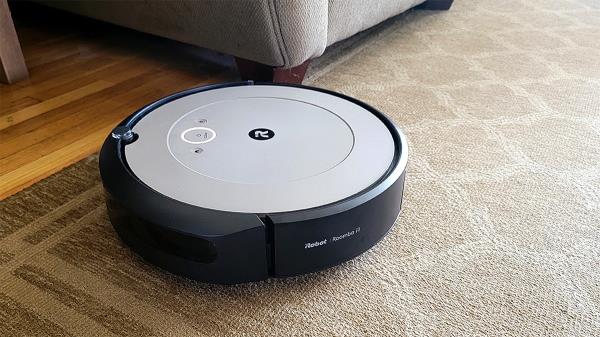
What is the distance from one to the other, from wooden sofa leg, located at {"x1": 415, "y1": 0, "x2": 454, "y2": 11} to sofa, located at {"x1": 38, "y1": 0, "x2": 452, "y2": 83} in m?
0.74

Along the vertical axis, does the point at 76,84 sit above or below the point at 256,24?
below

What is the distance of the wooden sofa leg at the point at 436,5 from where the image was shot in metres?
2.11

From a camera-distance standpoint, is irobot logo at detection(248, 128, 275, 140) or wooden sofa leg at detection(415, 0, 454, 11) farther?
wooden sofa leg at detection(415, 0, 454, 11)

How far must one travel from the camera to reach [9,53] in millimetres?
1319

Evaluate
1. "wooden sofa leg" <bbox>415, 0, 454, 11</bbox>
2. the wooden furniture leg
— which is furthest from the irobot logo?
"wooden sofa leg" <bbox>415, 0, 454, 11</bbox>

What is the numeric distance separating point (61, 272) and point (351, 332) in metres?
0.41

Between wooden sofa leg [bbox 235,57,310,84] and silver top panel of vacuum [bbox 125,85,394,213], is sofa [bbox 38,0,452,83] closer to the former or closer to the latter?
wooden sofa leg [bbox 235,57,310,84]

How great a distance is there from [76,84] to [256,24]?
1.79 ft

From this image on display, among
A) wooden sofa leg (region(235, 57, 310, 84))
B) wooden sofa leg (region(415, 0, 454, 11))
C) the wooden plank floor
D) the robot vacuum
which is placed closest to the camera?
the robot vacuum

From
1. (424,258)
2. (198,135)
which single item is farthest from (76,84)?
(424,258)

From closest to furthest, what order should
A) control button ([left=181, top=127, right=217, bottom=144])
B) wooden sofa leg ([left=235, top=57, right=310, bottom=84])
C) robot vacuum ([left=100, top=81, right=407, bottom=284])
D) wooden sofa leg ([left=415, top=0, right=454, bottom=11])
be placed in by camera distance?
robot vacuum ([left=100, top=81, right=407, bottom=284])
control button ([left=181, top=127, right=217, bottom=144])
wooden sofa leg ([left=235, top=57, right=310, bottom=84])
wooden sofa leg ([left=415, top=0, right=454, bottom=11])

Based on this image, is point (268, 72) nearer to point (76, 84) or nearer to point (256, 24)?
point (256, 24)

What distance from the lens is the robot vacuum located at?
0.67m

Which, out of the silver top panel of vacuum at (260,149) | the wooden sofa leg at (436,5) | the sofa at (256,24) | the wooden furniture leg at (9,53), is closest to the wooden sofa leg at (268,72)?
the sofa at (256,24)
